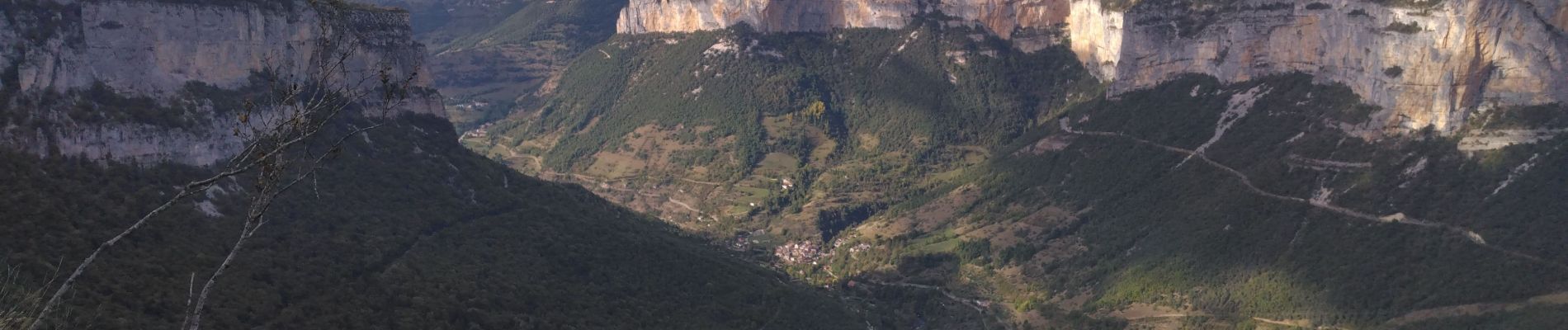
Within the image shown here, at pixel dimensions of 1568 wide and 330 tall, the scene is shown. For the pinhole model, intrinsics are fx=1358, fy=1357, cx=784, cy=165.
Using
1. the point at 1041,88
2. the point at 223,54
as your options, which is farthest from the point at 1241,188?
the point at 223,54

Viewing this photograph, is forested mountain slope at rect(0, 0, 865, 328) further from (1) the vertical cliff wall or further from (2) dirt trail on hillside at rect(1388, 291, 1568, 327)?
(1) the vertical cliff wall

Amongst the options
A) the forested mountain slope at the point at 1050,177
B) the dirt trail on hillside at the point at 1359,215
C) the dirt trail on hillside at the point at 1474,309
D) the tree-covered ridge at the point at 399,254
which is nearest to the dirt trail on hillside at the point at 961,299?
the forested mountain slope at the point at 1050,177

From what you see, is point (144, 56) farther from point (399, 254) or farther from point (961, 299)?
point (961, 299)

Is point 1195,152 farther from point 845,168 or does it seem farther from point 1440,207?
point 845,168

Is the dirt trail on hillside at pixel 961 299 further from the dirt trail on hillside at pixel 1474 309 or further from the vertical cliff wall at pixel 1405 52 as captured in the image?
the vertical cliff wall at pixel 1405 52

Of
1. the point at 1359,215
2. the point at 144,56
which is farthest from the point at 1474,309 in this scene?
the point at 144,56
